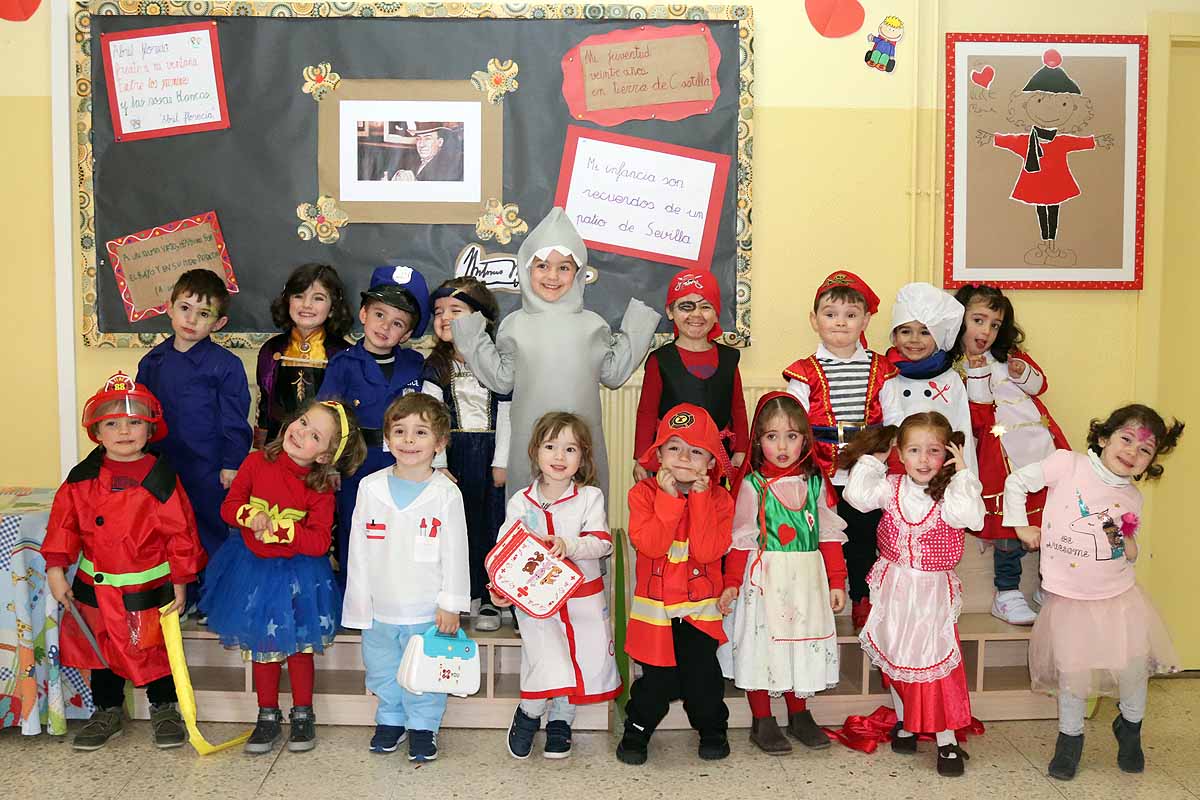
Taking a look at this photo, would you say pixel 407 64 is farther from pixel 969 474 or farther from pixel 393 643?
pixel 969 474

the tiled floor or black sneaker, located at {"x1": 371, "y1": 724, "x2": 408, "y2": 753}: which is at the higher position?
black sneaker, located at {"x1": 371, "y1": 724, "x2": 408, "y2": 753}

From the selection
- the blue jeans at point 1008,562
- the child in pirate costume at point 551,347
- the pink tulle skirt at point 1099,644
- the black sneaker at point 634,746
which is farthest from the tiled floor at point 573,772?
the child in pirate costume at point 551,347

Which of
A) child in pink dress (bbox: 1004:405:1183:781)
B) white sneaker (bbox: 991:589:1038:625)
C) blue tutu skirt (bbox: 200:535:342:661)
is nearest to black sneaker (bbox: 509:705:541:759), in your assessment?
blue tutu skirt (bbox: 200:535:342:661)

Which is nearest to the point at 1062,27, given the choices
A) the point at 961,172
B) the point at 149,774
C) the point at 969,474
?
the point at 961,172

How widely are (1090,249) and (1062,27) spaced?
79 centimetres

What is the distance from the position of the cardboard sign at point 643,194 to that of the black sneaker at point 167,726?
2.00 m

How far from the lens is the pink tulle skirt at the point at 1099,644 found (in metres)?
2.68

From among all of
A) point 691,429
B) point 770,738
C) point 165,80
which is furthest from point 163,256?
point 770,738

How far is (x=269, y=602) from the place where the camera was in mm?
2756

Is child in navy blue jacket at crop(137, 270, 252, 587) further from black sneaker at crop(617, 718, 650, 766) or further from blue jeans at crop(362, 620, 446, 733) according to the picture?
black sneaker at crop(617, 718, 650, 766)

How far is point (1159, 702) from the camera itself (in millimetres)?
3314

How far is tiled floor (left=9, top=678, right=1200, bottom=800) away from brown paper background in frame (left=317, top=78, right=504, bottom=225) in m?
1.73

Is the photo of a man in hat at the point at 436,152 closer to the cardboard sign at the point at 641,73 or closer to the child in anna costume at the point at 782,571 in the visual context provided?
the cardboard sign at the point at 641,73

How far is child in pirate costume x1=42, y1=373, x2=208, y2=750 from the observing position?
2799 millimetres
